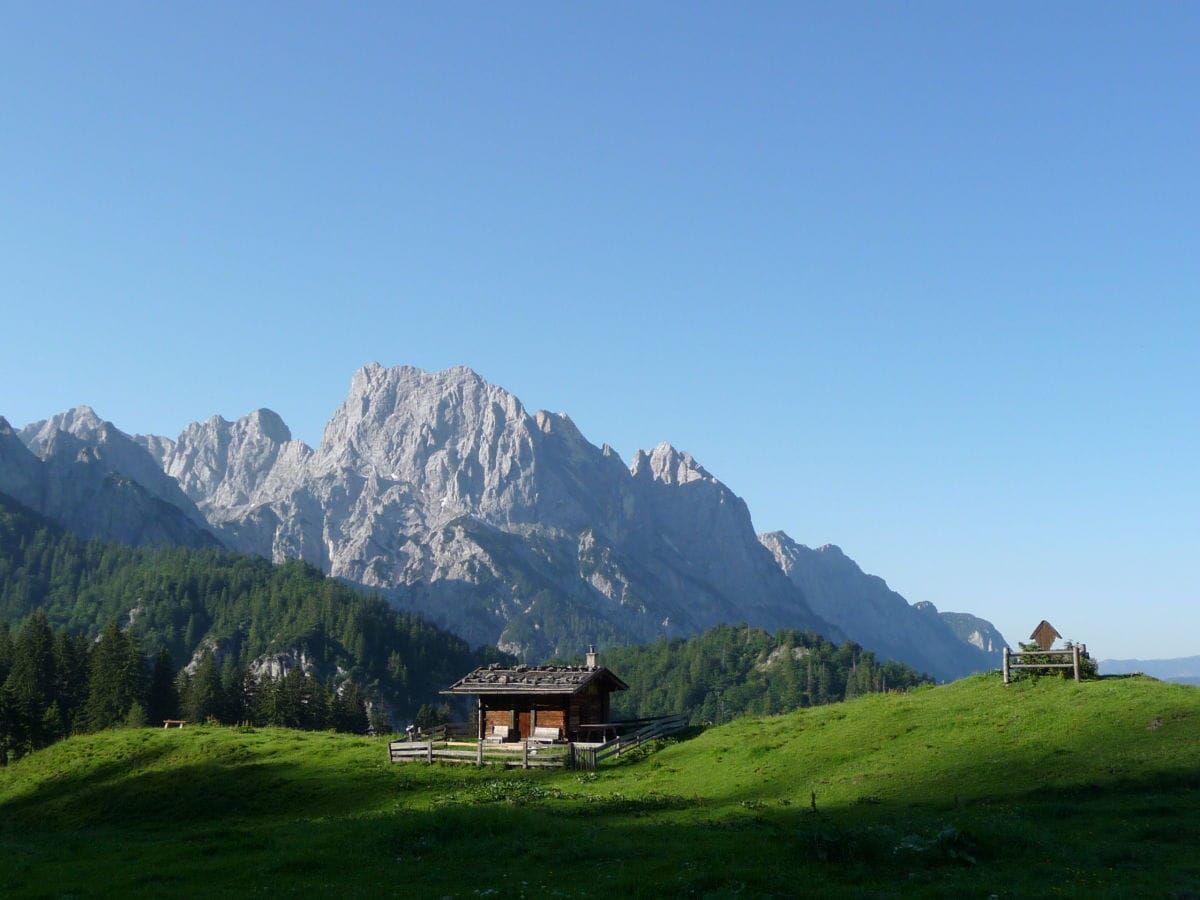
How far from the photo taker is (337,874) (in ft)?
94.0

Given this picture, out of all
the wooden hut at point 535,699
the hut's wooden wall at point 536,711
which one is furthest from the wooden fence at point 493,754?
the hut's wooden wall at point 536,711

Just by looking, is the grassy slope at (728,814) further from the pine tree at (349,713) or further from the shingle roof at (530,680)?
the pine tree at (349,713)

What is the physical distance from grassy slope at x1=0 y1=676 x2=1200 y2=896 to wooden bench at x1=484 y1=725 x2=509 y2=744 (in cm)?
777

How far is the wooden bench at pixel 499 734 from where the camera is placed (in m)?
65.4

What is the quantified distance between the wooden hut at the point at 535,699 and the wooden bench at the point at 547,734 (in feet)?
0.31

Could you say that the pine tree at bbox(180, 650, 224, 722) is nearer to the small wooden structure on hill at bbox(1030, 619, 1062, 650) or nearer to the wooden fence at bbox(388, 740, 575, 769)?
the wooden fence at bbox(388, 740, 575, 769)

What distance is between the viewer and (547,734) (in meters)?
65.7

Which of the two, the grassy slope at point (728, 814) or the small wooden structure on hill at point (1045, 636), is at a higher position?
the small wooden structure on hill at point (1045, 636)

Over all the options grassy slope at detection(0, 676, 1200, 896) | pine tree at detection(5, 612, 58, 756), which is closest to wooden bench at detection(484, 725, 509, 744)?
grassy slope at detection(0, 676, 1200, 896)

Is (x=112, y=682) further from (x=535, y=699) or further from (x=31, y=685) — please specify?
(x=535, y=699)

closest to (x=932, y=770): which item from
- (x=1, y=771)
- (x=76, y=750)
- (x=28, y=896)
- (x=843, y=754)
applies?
(x=843, y=754)

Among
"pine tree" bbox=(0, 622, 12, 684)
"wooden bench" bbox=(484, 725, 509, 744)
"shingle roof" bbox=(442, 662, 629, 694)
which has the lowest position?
"wooden bench" bbox=(484, 725, 509, 744)

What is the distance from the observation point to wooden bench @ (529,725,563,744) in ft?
213

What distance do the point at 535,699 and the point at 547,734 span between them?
2603 mm
